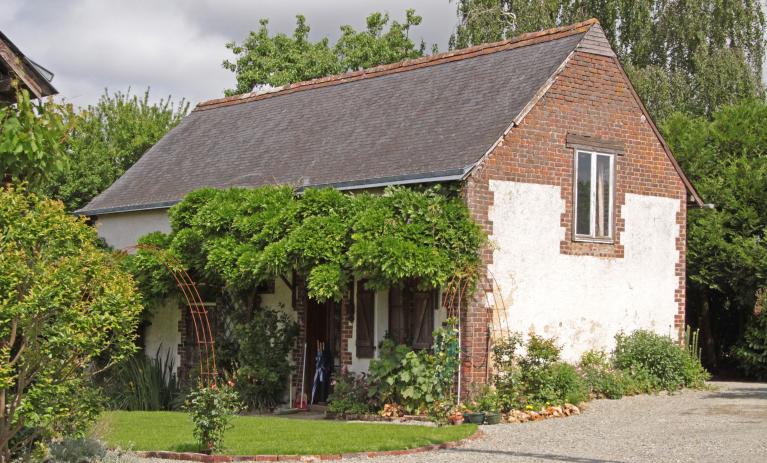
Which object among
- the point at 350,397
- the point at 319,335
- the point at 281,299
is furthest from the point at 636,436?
the point at 281,299

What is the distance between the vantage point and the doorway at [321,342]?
20.1m

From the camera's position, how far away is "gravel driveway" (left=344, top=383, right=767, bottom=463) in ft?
42.7

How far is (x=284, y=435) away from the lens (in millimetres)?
14852

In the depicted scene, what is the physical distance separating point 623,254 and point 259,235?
249 inches

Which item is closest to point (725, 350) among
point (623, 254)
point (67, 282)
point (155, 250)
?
point (623, 254)

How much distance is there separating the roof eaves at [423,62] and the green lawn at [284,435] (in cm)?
763

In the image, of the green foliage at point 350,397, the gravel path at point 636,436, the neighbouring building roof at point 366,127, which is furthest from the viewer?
the neighbouring building roof at point 366,127

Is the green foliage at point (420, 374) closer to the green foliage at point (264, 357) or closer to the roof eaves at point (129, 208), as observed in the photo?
the green foliage at point (264, 357)

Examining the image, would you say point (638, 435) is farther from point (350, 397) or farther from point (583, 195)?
point (583, 195)

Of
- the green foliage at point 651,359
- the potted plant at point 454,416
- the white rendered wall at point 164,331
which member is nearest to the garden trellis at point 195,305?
the white rendered wall at point 164,331

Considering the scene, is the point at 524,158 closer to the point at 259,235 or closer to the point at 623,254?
the point at 623,254

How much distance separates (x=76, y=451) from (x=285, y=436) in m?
3.77

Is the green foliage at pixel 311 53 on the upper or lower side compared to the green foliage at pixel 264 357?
upper

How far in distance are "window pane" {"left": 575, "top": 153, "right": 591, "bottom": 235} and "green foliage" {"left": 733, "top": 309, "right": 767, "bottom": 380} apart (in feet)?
16.4
